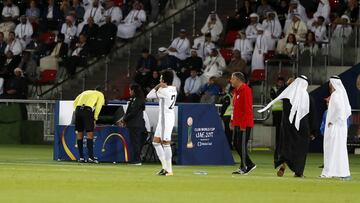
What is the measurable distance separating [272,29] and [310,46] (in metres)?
2.46

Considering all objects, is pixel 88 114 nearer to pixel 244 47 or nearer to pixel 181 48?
pixel 244 47

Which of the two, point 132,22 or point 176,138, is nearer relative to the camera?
point 176,138

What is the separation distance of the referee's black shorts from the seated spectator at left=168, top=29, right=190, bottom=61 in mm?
13033

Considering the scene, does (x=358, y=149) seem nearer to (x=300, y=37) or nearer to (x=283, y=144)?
(x=300, y=37)

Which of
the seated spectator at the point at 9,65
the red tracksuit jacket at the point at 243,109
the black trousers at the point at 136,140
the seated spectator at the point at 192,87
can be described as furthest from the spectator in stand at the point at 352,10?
the red tracksuit jacket at the point at 243,109

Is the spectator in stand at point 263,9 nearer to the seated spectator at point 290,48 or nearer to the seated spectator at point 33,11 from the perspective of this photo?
the seated spectator at point 290,48

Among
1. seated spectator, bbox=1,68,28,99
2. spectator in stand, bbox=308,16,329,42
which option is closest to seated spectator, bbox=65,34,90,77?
seated spectator, bbox=1,68,28,99

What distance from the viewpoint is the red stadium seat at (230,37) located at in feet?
149

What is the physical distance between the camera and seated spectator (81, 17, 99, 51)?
4734 centimetres

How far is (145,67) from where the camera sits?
44906mm

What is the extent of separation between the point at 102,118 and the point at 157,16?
15.0 meters

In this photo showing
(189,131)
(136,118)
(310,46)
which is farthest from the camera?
(310,46)

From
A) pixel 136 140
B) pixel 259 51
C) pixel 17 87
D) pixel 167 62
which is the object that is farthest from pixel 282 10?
pixel 136 140

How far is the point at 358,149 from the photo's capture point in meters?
41.7
